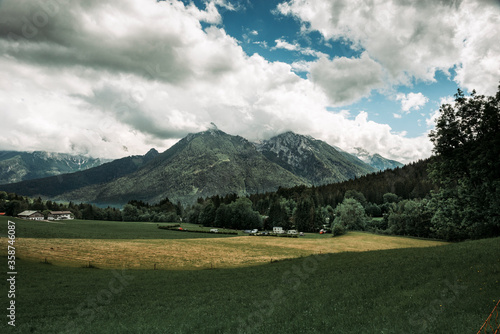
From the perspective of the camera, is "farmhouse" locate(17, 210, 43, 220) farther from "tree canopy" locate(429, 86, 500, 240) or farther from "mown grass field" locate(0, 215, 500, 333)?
"tree canopy" locate(429, 86, 500, 240)

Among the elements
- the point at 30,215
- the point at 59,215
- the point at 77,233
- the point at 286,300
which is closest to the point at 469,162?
the point at 286,300

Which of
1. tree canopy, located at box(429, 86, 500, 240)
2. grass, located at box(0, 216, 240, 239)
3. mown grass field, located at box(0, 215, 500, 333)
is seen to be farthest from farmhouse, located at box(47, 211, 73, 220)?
tree canopy, located at box(429, 86, 500, 240)

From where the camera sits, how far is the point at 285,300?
22.3 m

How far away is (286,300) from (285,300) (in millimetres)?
90

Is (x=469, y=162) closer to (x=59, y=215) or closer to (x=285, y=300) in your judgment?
(x=285, y=300)

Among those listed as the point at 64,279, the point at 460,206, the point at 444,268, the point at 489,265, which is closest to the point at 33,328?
the point at 64,279

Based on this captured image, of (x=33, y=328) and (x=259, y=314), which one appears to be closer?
(x=33, y=328)

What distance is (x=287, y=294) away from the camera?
24.2m

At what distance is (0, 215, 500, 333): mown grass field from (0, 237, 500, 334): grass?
7 centimetres

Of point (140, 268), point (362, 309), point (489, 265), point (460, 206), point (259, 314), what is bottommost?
point (140, 268)

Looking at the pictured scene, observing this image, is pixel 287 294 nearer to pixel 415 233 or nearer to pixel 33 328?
pixel 33 328

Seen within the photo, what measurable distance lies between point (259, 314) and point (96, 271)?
29794 millimetres

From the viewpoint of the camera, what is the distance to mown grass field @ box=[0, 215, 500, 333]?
52.0ft

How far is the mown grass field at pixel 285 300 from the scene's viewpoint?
52.0 feet
